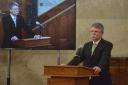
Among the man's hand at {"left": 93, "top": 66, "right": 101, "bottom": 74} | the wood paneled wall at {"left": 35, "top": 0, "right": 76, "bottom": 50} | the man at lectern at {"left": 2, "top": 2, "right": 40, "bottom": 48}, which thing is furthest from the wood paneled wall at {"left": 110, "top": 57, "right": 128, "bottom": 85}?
the man's hand at {"left": 93, "top": 66, "right": 101, "bottom": 74}

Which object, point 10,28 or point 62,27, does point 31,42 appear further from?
point 62,27

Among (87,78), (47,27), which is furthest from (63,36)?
(87,78)

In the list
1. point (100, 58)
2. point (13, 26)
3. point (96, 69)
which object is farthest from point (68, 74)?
point (13, 26)

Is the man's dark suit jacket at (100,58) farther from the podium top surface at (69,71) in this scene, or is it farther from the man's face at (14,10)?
the man's face at (14,10)

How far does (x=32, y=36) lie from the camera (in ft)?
24.8

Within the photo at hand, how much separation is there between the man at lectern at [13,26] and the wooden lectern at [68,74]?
285 centimetres

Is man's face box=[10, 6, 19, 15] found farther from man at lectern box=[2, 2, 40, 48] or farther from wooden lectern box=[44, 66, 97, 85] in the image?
wooden lectern box=[44, 66, 97, 85]

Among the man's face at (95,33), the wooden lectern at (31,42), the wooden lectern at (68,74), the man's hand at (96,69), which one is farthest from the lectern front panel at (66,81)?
the wooden lectern at (31,42)

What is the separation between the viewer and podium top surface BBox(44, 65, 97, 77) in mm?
4660

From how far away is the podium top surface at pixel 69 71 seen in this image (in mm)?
4660

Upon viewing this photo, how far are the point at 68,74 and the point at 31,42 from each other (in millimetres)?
3005

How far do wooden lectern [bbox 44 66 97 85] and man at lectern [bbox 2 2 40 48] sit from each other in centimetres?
285

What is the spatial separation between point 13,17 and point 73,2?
4.12ft

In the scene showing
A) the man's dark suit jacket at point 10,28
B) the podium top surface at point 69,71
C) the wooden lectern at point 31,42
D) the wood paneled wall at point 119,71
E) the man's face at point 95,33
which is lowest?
the wood paneled wall at point 119,71
